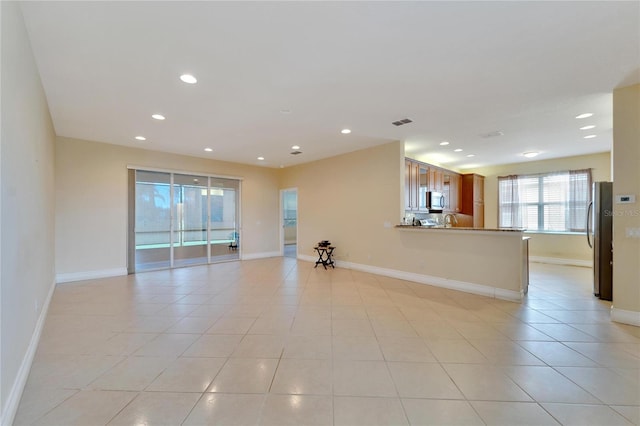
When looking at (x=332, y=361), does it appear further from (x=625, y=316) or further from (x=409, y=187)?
(x=409, y=187)

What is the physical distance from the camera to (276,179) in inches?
335

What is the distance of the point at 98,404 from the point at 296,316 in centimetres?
197

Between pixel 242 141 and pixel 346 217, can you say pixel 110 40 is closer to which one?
pixel 242 141

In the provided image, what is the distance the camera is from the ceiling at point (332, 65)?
6.75ft

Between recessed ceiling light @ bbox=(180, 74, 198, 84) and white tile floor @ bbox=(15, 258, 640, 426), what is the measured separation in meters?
2.77

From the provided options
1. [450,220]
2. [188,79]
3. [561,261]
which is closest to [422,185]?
[450,220]

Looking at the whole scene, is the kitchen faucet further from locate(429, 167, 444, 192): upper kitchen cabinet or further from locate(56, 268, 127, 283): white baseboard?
locate(56, 268, 127, 283): white baseboard

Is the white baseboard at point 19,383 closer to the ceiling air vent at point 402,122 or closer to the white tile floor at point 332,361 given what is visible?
the white tile floor at point 332,361

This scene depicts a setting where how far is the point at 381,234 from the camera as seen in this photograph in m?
5.82

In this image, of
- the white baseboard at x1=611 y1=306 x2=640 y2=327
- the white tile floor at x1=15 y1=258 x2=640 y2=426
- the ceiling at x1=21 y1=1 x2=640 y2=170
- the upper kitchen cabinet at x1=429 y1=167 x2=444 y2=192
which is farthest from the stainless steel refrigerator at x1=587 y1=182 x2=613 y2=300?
the upper kitchen cabinet at x1=429 y1=167 x2=444 y2=192

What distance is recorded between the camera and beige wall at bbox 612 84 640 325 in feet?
10.3

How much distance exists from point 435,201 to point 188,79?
587 cm

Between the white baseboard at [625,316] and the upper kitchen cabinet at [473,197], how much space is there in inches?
196

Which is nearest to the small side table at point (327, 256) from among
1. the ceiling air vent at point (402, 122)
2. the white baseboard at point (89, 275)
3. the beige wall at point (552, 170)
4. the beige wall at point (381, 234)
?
the beige wall at point (381, 234)
